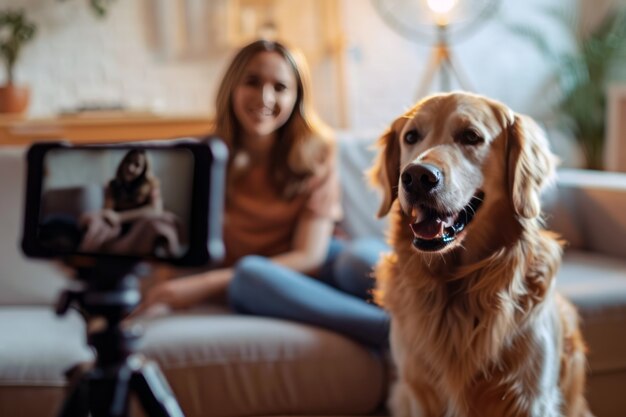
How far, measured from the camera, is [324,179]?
74.3 inches

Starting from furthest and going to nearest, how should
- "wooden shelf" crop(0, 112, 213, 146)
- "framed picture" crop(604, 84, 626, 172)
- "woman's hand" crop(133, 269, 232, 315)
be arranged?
"framed picture" crop(604, 84, 626, 172), "wooden shelf" crop(0, 112, 213, 146), "woman's hand" crop(133, 269, 232, 315)

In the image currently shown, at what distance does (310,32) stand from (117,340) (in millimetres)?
2808

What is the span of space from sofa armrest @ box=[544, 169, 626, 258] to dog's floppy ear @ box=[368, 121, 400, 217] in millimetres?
922

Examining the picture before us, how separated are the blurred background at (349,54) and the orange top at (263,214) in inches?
32.6

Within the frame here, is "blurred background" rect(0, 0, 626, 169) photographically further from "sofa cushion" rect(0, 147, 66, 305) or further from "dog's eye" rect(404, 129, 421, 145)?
"dog's eye" rect(404, 129, 421, 145)

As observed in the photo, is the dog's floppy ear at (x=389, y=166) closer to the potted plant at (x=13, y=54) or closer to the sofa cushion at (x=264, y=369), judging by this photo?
the sofa cushion at (x=264, y=369)

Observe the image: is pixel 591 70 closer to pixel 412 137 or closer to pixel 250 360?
pixel 412 137

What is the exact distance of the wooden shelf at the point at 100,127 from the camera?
2518mm

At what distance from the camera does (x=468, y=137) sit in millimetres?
1152

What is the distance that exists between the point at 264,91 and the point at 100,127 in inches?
39.2

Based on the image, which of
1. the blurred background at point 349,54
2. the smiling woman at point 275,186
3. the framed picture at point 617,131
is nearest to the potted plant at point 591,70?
the blurred background at point 349,54

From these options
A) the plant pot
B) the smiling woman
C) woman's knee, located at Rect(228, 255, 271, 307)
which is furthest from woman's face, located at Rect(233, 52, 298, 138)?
the plant pot

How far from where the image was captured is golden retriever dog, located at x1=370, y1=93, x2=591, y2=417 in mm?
1148

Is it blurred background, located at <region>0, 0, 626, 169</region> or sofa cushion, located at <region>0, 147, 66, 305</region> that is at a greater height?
blurred background, located at <region>0, 0, 626, 169</region>
